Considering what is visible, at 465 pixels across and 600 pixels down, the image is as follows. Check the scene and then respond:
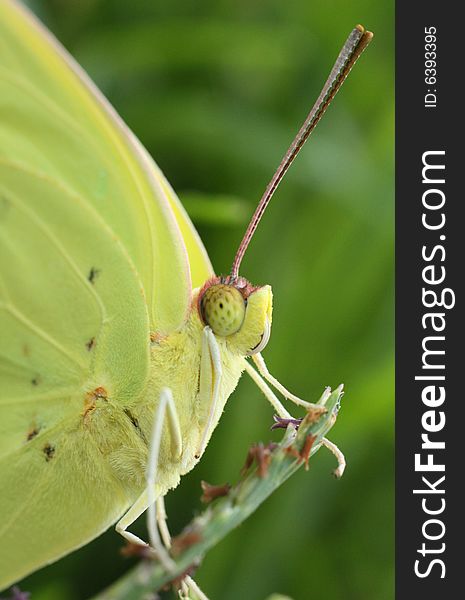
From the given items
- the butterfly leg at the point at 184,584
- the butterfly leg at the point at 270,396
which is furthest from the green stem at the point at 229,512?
the butterfly leg at the point at 270,396

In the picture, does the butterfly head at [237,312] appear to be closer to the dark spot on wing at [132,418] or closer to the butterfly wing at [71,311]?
the butterfly wing at [71,311]

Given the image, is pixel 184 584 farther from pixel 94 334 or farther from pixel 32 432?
pixel 94 334

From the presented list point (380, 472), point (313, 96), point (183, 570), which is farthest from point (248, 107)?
point (183, 570)

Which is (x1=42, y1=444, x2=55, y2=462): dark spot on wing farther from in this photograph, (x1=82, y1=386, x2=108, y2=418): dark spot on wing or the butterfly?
(x1=82, y1=386, x2=108, y2=418): dark spot on wing

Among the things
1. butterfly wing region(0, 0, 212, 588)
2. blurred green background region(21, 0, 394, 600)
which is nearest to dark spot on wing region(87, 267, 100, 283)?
butterfly wing region(0, 0, 212, 588)

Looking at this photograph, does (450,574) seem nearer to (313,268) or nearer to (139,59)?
(313,268)

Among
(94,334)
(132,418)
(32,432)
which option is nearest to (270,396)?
(132,418)
